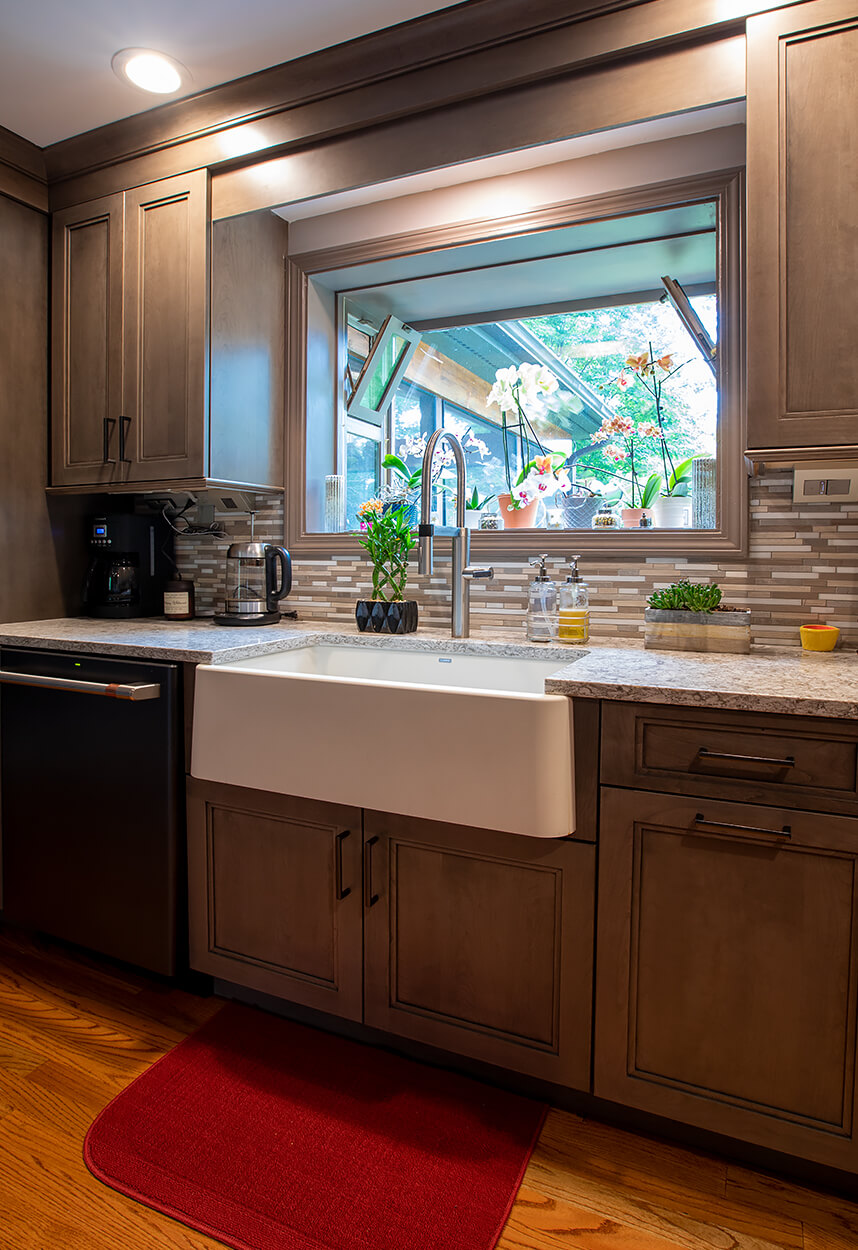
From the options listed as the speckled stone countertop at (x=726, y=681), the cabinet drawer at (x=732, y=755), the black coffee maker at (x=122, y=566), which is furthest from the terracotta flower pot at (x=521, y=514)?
the black coffee maker at (x=122, y=566)

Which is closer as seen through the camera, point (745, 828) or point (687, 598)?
point (745, 828)

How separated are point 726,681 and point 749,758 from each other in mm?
159

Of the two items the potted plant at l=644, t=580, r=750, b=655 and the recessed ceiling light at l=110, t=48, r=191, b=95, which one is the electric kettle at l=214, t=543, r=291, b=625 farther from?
the recessed ceiling light at l=110, t=48, r=191, b=95

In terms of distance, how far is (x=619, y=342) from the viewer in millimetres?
2256

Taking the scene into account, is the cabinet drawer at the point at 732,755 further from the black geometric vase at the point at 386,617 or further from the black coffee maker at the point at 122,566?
the black coffee maker at the point at 122,566

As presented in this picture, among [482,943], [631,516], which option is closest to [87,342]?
[631,516]

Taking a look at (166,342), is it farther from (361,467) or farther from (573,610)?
(573,610)

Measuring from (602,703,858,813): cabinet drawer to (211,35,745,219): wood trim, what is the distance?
4.32ft

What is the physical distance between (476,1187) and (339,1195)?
25 cm

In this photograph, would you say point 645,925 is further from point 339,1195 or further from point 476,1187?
point 339,1195

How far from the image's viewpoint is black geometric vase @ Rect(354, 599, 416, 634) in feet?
7.04

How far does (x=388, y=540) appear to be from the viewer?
7.25 ft

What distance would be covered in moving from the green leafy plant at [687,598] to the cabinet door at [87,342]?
68.4 inches

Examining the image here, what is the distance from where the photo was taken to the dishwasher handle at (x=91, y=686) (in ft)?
5.82
